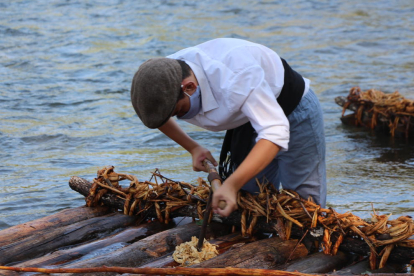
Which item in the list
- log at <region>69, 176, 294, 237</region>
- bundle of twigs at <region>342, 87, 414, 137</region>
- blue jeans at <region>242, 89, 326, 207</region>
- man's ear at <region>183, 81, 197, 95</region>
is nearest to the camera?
man's ear at <region>183, 81, 197, 95</region>

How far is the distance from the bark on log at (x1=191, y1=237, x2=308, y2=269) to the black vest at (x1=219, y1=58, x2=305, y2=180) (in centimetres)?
58

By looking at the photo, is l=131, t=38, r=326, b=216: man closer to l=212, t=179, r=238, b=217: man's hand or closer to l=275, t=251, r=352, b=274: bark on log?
l=212, t=179, r=238, b=217: man's hand

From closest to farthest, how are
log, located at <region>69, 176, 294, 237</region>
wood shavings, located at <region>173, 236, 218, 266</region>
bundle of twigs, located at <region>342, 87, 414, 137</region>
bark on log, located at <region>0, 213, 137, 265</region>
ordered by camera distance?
wood shavings, located at <region>173, 236, 218, 266</region> → bark on log, located at <region>0, 213, 137, 265</region> → log, located at <region>69, 176, 294, 237</region> → bundle of twigs, located at <region>342, 87, 414, 137</region>

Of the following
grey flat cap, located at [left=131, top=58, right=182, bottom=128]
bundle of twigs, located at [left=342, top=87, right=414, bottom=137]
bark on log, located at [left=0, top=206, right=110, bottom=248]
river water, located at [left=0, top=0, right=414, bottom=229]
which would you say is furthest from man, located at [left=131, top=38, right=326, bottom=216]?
bundle of twigs, located at [left=342, top=87, right=414, bottom=137]

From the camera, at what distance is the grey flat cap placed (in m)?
2.81

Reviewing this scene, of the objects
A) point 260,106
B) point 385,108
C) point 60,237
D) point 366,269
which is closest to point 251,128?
point 260,106

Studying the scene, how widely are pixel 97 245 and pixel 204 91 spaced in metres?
1.07

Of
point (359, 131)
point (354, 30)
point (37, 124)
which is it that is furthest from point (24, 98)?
point (354, 30)

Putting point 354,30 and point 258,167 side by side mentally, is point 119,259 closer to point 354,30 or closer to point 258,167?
point 258,167

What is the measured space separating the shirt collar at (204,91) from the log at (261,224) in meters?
0.72

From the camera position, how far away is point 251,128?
343cm

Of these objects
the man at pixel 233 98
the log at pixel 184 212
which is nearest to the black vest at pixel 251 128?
the man at pixel 233 98

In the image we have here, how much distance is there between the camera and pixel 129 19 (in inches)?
636

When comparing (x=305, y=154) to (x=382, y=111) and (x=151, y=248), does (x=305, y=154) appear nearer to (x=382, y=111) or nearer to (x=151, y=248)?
(x=151, y=248)
